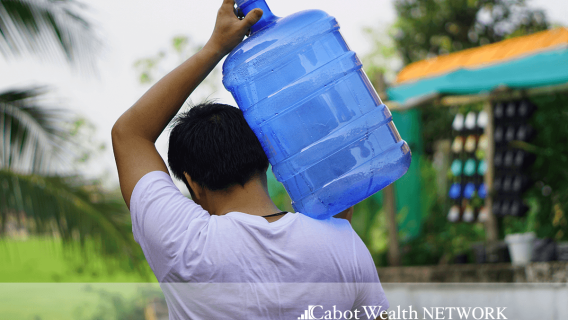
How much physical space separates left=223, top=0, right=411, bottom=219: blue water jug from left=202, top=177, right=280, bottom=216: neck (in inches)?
3.8

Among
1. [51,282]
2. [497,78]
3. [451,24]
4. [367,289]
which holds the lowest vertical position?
[451,24]

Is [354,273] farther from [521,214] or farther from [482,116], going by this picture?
[482,116]

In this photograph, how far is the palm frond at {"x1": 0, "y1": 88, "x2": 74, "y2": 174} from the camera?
3484 millimetres

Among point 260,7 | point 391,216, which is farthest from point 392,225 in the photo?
point 260,7

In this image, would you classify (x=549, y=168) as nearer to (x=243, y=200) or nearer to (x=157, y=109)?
(x=243, y=200)

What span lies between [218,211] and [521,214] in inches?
213

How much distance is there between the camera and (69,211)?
3.36m

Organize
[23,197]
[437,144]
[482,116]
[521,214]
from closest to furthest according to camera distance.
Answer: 1. [23,197]
2. [521,214]
3. [482,116]
4. [437,144]

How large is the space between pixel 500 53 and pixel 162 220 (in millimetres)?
5448

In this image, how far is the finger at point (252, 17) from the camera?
116cm

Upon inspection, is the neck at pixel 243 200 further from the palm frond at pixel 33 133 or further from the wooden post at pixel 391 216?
the wooden post at pixel 391 216

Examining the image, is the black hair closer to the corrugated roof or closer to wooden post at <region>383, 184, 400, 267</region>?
the corrugated roof

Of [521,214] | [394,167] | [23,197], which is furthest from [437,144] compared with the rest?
[394,167]

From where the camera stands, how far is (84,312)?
456cm
